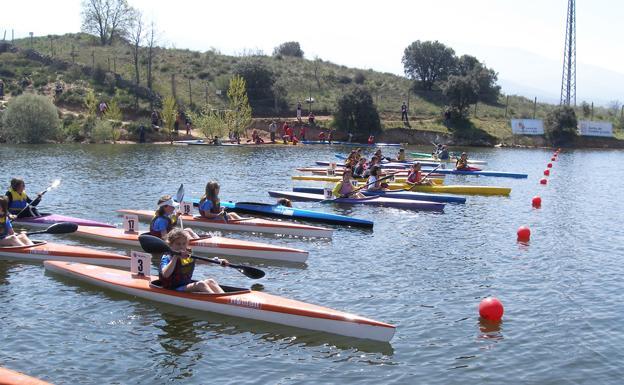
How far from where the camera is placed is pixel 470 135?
59.2m

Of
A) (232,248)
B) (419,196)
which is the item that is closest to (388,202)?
(419,196)

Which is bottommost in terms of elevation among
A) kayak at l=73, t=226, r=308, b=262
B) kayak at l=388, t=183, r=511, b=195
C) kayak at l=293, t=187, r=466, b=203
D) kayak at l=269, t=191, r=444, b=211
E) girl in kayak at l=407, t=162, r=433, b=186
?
kayak at l=73, t=226, r=308, b=262

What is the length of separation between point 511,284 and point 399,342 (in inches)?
170

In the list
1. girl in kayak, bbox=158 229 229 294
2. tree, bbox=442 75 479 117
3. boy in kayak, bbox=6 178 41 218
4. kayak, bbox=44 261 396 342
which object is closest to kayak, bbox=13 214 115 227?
boy in kayak, bbox=6 178 41 218

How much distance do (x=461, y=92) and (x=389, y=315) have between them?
52.4 metres

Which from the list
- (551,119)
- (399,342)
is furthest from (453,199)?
(551,119)

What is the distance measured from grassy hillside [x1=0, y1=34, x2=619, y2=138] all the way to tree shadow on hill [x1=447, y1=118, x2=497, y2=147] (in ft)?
3.37

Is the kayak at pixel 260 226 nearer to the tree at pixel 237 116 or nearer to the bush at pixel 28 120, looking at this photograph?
the bush at pixel 28 120

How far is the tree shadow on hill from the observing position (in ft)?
193

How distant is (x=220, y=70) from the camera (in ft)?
238

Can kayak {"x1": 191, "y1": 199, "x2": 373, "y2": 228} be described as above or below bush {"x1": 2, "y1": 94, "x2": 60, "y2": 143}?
below

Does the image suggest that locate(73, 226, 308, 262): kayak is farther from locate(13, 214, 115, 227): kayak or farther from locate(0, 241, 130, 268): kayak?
locate(0, 241, 130, 268): kayak

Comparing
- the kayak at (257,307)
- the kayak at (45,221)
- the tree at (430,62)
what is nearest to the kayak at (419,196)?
the kayak at (45,221)

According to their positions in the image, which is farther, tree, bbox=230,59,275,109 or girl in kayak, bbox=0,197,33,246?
tree, bbox=230,59,275,109
